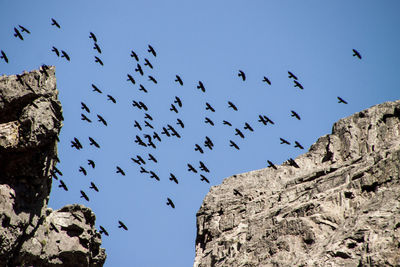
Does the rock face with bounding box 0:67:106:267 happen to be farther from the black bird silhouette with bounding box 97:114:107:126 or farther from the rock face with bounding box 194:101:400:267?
the rock face with bounding box 194:101:400:267

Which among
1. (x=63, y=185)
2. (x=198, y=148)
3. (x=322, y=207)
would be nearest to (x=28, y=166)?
(x=63, y=185)

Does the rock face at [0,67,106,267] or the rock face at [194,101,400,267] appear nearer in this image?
the rock face at [194,101,400,267]

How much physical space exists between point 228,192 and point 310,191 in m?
10.6

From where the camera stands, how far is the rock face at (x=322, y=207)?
36.0 metres

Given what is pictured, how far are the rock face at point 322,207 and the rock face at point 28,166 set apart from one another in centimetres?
1388

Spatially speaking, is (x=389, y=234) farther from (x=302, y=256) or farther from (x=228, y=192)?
(x=228, y=192)

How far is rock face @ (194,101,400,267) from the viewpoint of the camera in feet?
118

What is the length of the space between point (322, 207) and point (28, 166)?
20.9m

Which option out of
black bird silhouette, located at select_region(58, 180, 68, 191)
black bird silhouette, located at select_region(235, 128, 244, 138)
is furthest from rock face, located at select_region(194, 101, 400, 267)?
black bird silhouette, located at select_region(58, 180, 68, 191)

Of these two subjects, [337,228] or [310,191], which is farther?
[310,191]

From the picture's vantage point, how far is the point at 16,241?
39250 millimetres

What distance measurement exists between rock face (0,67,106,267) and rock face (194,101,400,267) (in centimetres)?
1388

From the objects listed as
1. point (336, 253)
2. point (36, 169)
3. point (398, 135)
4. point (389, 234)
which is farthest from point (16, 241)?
point (398, 135)

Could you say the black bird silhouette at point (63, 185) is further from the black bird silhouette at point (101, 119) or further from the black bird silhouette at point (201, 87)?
the black bird silhouette at point (201, 87)
